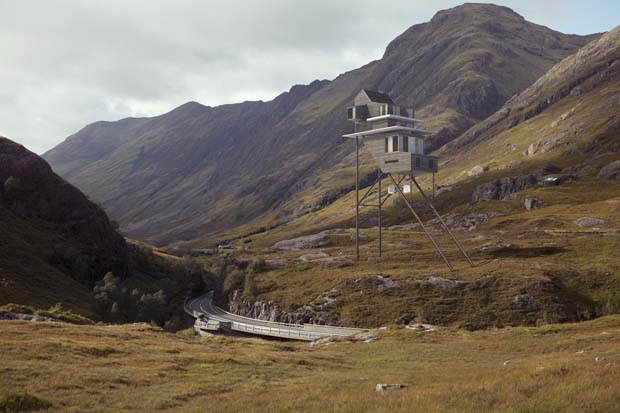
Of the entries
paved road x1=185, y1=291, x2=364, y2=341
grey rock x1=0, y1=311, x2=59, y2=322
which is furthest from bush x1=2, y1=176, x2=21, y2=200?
grey rock x1=0, y1=311, x2=59, y2=322

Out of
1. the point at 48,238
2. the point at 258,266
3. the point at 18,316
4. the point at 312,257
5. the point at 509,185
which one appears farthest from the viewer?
the point at 509,185

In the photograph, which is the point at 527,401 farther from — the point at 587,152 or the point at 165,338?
the point at 587,152

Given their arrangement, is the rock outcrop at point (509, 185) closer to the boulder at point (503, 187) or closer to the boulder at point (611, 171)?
the boulder at point (503, 187)

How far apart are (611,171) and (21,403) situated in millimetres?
179090

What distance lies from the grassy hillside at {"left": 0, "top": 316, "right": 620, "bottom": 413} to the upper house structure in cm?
3247

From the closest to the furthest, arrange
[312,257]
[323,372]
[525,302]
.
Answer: [323,372] < [525,302] < [312,257]

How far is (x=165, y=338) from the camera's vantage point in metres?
50.8

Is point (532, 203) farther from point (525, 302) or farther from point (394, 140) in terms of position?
point (525, 302)

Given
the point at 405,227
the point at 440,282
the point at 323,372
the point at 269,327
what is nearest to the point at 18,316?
the point at 269,327

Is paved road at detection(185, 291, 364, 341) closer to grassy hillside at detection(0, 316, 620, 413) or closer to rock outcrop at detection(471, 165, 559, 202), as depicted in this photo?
grassy hillside at detection(0, 316, 620, 413)

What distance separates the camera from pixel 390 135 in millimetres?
82000

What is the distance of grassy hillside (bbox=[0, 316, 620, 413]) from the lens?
20.2 meters

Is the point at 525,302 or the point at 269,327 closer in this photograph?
the point at 525,302

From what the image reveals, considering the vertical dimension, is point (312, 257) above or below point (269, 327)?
above
